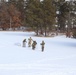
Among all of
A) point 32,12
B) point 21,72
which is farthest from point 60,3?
point 21,72

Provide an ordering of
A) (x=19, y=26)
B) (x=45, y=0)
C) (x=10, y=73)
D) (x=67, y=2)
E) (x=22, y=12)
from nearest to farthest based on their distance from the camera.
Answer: (x=10, y=73) < (x=45, y=0) < (x=67, y=2) < (x=19, y=26) < (x=22, y=12)

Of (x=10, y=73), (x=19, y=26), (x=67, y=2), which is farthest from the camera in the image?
(x=19, y=26)

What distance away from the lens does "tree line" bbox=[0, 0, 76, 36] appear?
198 feet

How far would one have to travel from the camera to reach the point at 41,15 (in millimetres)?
60719

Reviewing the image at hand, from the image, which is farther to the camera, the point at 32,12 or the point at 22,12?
the point at 22,12

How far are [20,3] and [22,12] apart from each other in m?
4.09

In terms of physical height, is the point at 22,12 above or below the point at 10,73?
above

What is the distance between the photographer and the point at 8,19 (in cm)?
8356

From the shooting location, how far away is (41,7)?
6097 centimetres

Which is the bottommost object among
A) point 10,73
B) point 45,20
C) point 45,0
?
point 10,73

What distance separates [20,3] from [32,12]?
1430 inches

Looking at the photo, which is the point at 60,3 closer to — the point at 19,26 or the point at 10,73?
the point at 19,26

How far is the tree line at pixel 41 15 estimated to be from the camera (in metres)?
60.3

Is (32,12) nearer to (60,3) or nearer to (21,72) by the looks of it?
(60,3)
